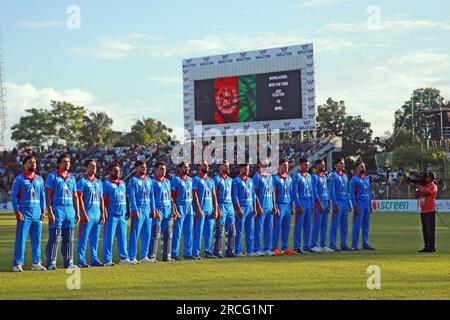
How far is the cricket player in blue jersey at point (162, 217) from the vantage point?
14.4 meters

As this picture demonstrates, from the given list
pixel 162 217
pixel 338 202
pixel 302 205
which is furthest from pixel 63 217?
pixel 338 202

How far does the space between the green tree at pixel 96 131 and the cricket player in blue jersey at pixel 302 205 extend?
65.8 metres

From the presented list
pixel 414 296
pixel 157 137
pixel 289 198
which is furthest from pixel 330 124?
pixel 414 296

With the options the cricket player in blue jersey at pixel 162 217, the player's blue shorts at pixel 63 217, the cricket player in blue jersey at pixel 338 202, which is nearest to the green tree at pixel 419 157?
the cricket player in blue jersey at pixel 338 202

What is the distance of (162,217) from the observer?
14.5 metres

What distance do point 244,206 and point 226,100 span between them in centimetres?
2802

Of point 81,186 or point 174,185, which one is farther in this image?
point 174,185

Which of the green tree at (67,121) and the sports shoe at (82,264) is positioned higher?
the green tree at (67,121)

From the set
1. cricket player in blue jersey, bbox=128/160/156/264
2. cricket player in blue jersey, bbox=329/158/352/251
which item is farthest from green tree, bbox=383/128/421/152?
cricket player in blue jersey, bbox=128/160/156/264

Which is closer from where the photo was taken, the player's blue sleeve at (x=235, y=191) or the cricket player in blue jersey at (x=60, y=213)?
the cricket player in blue jersey at (x=60, y=213)

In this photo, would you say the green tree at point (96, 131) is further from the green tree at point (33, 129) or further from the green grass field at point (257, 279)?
the green grass field at point (257, 279)

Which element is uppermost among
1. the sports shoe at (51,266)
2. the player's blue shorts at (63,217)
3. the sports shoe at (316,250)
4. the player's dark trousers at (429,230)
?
the player's blue shorts at (63,217)

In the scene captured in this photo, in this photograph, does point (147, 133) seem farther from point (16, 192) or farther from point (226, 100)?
point (16, 192)

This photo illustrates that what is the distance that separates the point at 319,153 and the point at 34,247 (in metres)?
35.4
